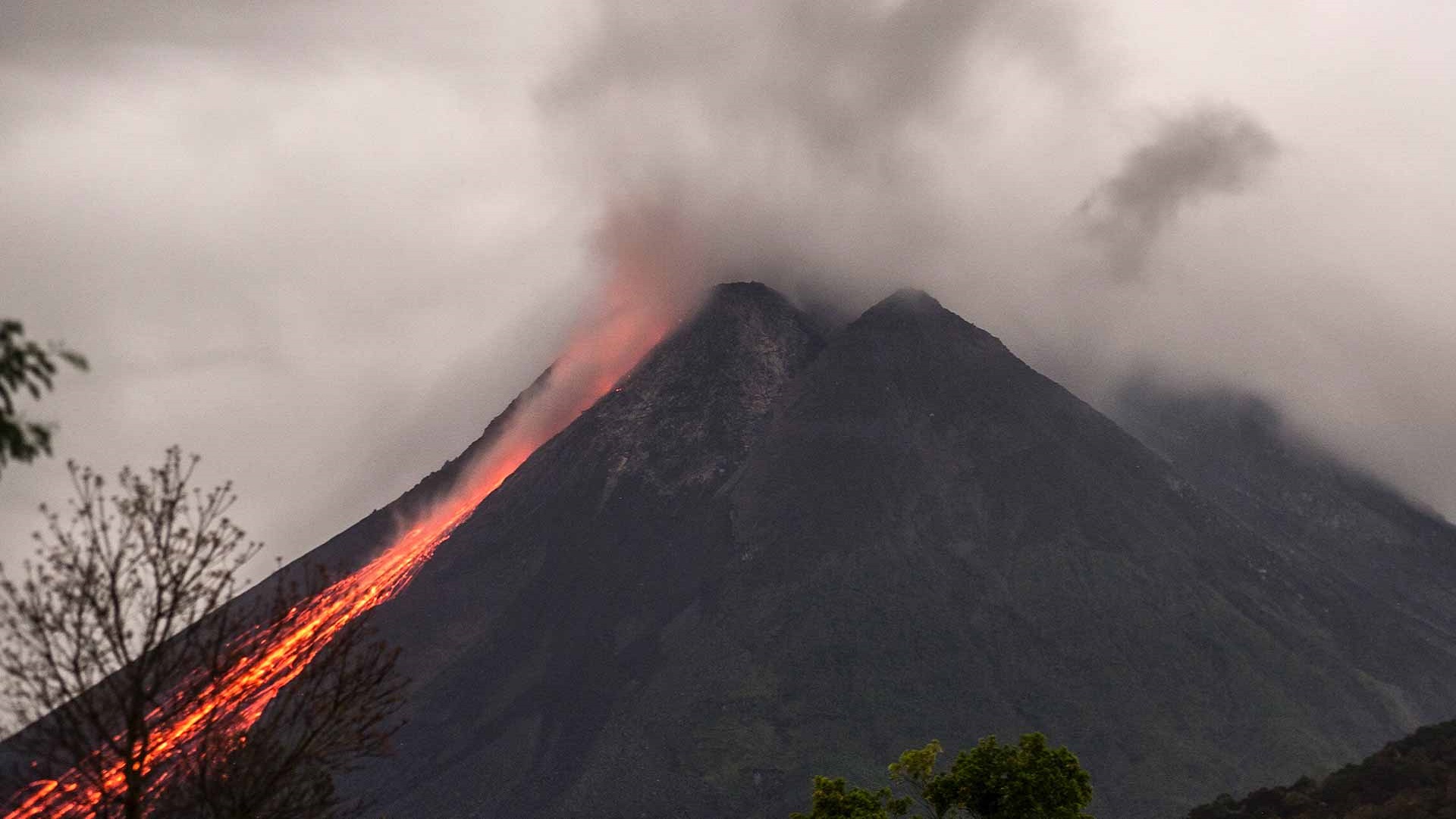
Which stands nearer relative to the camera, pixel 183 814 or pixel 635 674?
pixel 183 814

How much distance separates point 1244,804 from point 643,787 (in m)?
78.0

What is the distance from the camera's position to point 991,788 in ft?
172

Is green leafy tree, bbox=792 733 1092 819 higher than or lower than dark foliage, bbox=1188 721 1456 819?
higher

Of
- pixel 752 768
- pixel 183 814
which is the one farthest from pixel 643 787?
pixel 183 814

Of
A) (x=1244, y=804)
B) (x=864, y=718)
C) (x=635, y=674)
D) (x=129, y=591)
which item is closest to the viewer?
(x=129, y=591)

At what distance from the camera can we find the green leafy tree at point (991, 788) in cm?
5128

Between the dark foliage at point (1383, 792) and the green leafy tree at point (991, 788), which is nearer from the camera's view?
the green leafy tree at point (991, 788)

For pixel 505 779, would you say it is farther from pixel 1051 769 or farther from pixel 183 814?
pixel 183 814

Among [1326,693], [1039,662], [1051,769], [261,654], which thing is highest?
[261,654]

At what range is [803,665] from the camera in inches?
7490

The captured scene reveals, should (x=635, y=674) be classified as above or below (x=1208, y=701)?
above

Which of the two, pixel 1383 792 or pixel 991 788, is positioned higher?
pixel 991 788

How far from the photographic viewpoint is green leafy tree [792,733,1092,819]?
5128 cm

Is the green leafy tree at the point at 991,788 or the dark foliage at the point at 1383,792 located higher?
the green leafy tree at the point at 991,788
